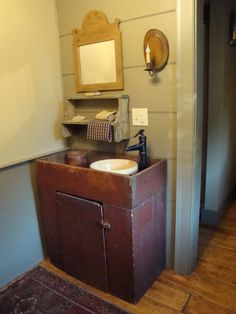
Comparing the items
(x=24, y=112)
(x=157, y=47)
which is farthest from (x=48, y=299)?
(x=157, y=47)

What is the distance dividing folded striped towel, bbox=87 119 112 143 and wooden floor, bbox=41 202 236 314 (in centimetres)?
111

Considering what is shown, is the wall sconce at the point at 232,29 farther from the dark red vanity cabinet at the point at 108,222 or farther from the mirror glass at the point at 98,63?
the dark red vanity cabinet at the point at 108,222

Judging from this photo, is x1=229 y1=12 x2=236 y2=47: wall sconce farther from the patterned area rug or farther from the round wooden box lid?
the patterned area rug

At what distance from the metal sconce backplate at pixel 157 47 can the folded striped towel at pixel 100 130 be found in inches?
20.3

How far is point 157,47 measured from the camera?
164 centimetres

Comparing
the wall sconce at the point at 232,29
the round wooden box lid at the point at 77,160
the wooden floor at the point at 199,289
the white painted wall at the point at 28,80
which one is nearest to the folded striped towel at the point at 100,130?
the round wooden box lid at the point at 77,160

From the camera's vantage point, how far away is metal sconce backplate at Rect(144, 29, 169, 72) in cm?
162

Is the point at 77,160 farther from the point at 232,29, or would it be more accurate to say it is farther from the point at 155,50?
the point at 232,29

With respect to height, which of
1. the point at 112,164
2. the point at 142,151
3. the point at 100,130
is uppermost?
the point at 100,130

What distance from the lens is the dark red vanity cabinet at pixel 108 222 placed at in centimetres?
158

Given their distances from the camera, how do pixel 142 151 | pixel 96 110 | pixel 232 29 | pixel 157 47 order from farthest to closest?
1. pixel 232 29
2. pixel 96 110
3. pixel 142 151
4. pixel 157 47

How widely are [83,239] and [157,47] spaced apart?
1.39 meters

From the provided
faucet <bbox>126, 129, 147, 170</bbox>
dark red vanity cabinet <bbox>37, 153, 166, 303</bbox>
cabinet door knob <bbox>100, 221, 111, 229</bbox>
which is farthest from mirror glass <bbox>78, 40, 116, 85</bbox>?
cabinet door knob <bbox>100, 221, 111, 229</bbox>

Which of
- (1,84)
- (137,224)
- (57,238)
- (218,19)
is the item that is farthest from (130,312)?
(218,19)
